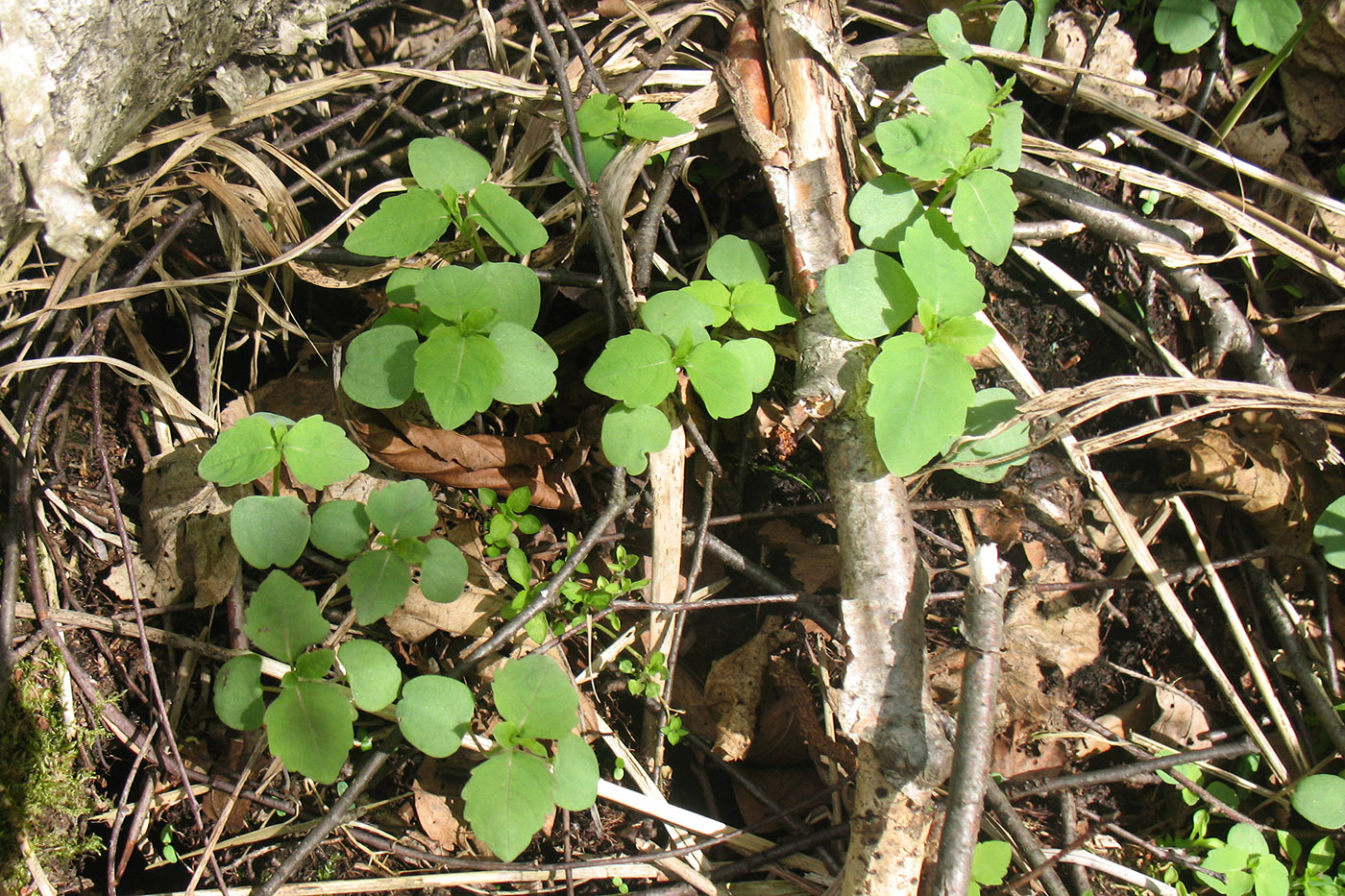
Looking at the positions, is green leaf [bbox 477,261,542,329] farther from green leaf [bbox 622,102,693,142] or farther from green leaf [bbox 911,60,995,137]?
green leaf [bbox 911,60,995,137]

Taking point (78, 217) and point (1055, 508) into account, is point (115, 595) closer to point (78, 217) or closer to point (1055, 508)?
point (78, 217)

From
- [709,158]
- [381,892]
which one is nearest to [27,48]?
[709,158]

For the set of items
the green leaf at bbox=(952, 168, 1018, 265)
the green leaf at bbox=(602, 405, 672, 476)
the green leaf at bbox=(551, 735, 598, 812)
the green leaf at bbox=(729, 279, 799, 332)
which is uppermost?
the green leaf at bbox=(952, 168, 1018, 265)

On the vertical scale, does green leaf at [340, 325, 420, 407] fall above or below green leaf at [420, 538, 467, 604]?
above

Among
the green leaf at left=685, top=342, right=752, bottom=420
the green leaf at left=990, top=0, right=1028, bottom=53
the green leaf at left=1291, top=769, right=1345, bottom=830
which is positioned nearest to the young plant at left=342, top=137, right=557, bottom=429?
the green leaf at left=685, top=342, right=752, bottom=420

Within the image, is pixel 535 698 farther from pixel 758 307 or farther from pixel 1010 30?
pixel 1010 30

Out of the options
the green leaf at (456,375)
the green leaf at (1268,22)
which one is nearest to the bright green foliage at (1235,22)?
the green leaf at (1268,22)

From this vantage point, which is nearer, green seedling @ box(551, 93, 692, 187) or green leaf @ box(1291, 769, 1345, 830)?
green seedling @ box(551, 93, 692, 187)

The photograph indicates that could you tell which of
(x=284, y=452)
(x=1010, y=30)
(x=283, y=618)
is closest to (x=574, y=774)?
(x=283, y=618)
